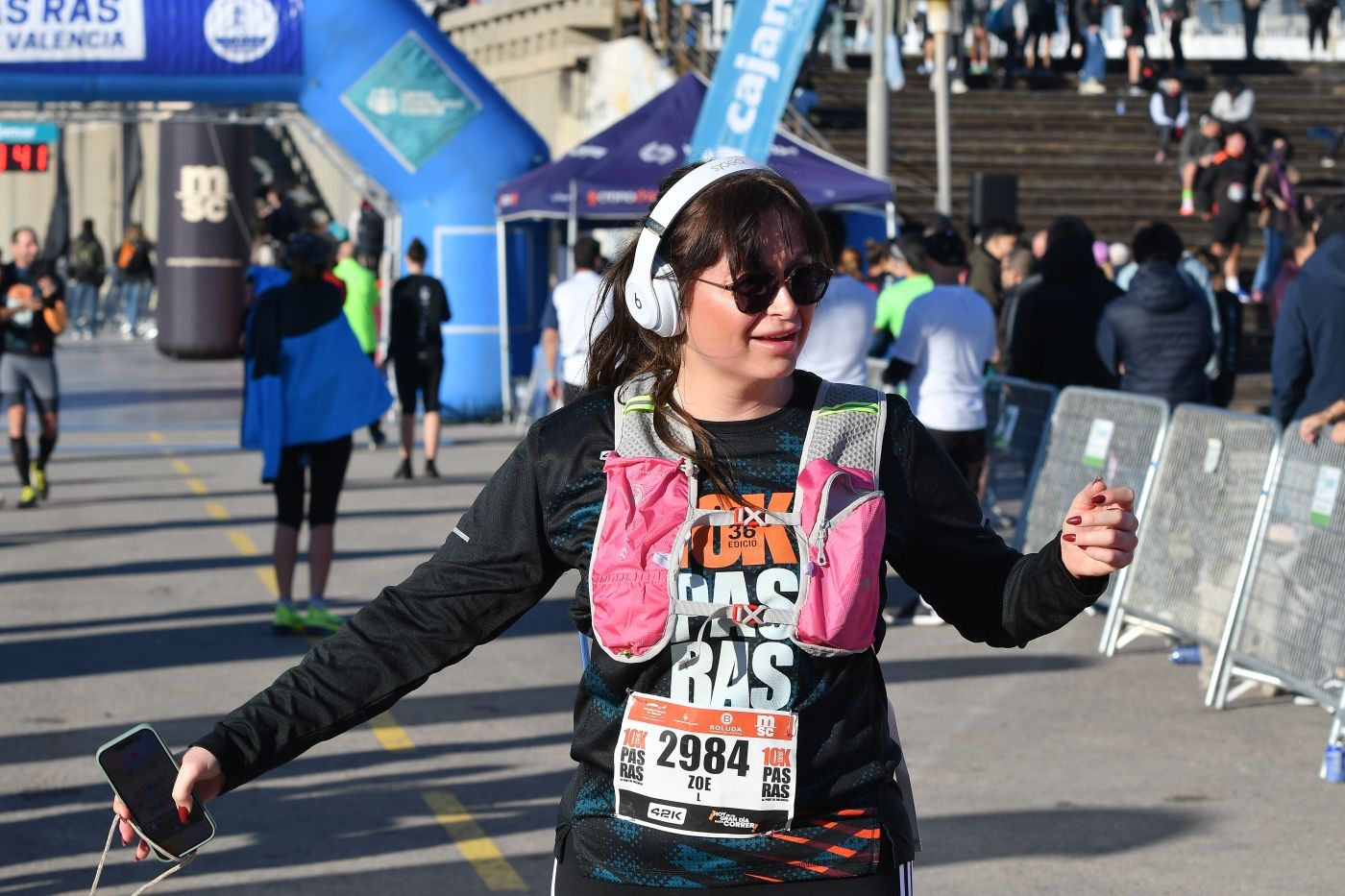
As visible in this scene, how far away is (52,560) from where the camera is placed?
11867 mm

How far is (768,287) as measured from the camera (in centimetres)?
283

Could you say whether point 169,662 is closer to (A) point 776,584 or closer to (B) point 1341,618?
(B) point 1341,618

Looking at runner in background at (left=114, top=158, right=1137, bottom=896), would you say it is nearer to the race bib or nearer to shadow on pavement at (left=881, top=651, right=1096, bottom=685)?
the race bib

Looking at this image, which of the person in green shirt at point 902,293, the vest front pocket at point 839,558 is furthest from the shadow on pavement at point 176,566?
the vest front pocket at point 839,558

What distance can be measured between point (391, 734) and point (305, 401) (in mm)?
2099

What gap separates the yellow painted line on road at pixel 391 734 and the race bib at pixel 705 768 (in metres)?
4.62

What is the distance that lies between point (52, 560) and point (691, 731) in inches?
388

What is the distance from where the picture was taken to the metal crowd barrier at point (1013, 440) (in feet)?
36.4

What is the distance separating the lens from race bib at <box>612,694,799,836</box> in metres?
2.69

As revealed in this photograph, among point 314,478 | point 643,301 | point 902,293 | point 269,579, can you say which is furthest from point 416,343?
point 643,301

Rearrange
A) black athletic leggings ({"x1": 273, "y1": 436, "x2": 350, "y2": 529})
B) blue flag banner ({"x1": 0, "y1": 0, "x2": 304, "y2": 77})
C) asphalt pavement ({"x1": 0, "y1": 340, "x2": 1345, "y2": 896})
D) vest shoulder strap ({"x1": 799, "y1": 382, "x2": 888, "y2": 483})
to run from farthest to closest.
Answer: blue flag banner ({"x1": 0, "y1": 0, "x2": 304, "y2": 77}), black athletic leggings ({"x1": 273, "y1": 436, "x2": 350, "y2": 529}), asphalt pavement ({"x1": 0, "y1": 340, "x2": 1345, "y2": 896}), vest shoulder strap ({"x1": 799, "y1": 382, "x2": 888, "y2": 483})

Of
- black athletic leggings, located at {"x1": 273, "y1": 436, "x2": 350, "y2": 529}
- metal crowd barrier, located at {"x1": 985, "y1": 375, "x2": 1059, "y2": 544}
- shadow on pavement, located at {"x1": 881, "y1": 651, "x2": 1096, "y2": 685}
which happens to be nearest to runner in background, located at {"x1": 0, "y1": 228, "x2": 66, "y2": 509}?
black athletic leggings, located at {"x1": 273, "y1": 436, "x2": 350, "y2": 529}

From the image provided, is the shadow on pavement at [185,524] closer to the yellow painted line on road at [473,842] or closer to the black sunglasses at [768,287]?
the yellow painted line on road at [473,842]

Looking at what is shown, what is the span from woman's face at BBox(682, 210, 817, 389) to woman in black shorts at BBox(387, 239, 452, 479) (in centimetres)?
1270
